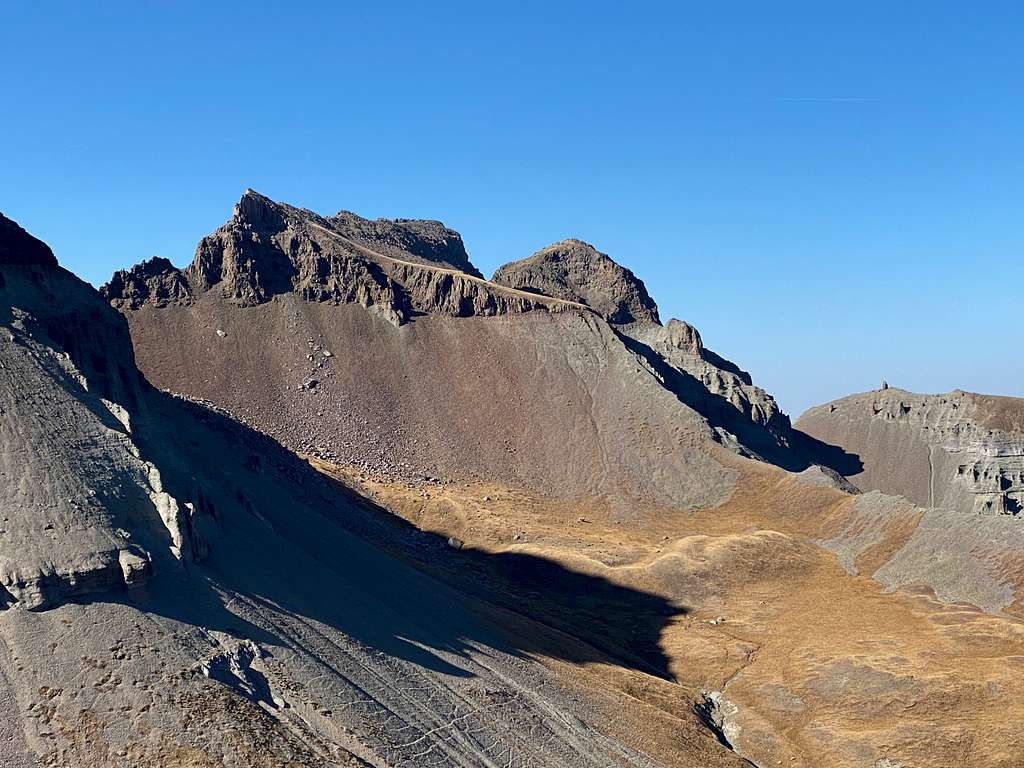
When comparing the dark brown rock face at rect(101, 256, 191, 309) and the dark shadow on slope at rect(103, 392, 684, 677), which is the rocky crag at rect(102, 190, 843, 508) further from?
the dark shadow on slope at rect(103, 392, 684, 677)

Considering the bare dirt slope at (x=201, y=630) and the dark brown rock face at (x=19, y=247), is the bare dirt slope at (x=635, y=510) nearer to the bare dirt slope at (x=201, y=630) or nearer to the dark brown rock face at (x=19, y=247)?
the bare dirt slope at (x=201, y=630)

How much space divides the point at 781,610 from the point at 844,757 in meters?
26.0

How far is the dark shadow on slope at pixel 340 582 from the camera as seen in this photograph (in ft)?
136

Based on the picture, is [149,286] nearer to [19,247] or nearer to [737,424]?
[19,247]

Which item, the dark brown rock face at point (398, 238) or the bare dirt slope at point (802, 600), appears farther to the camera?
the dark brown rock face at point (398, 238)

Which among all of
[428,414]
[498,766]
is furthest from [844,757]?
[428,414]

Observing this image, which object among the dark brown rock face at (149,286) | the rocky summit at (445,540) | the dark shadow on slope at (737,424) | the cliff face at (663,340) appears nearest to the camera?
the rocky summit at (445,540)

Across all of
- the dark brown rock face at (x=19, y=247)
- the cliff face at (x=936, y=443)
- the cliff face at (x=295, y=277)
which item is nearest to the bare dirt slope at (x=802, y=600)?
the dark brown rock face at (x=19, y=247)

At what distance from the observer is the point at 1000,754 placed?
155 ft

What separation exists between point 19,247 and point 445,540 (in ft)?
163

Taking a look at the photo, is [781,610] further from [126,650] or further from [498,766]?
[126,650]

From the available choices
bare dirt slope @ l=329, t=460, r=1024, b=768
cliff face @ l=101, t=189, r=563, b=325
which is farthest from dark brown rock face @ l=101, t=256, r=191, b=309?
bare dirt slope @ l=329, t=460, r=1024, b=768

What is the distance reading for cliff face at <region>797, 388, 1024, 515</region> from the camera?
433 ft

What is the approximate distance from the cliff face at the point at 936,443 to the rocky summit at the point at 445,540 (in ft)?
2.39
